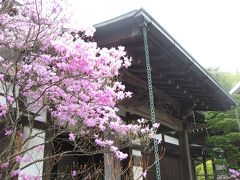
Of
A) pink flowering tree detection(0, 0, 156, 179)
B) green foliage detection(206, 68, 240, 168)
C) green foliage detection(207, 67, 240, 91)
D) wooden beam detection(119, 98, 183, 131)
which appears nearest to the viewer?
pink flowering tree detection(0, 0, 156, 179)

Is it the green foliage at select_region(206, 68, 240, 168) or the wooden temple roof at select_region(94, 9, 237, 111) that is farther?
the green foliage at select_region(206, 68, 240, 168)

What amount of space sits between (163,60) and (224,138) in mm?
6836

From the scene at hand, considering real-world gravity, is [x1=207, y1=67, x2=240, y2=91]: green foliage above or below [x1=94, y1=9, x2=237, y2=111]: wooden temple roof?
above

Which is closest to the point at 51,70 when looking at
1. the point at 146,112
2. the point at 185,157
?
the point at 146,112

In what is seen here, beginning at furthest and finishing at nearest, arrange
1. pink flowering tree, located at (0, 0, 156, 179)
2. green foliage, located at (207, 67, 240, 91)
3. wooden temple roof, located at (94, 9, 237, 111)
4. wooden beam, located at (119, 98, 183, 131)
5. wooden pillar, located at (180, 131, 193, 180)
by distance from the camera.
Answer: green foliage, located at (207, 67, 240, 91) → wooden pillar, located at (180, 131, 193, 180) → wooden beam, located at (119, 98, 183, 131) → wooden temple roof, located at (94, 9, 237, 111) → pink flowering tree, located at (0, 0, 156, 179)

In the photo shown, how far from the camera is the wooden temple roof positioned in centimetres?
496

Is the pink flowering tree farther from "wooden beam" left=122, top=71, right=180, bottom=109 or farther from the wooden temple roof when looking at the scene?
"wooden beam" left=122, top=71, right=180, bottom=109

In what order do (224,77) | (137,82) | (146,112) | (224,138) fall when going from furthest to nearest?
(224,77) → (224,138) → (146,112) → (137,82)

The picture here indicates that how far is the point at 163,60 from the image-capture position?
6145mm

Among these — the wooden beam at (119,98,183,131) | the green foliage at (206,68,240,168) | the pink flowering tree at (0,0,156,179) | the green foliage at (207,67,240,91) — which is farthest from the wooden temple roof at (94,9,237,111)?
the green foliage at (207,67,240,91)

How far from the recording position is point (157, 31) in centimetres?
494

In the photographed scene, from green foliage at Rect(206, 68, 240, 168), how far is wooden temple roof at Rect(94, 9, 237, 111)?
281cm

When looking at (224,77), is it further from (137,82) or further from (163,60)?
(163,60)

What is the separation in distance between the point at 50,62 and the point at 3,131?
58.0 inches
